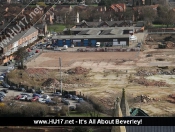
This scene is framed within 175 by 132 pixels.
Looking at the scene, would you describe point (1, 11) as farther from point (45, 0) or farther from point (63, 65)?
point (63, 65)

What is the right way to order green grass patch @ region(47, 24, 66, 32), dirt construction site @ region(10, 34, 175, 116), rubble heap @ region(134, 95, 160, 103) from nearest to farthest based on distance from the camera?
rubble heap @ region(134, 95, 160, 103) → dirt construction site @ region(10, 34, 175, 116) → green grass patch @ region(47, 24, 66, 32)

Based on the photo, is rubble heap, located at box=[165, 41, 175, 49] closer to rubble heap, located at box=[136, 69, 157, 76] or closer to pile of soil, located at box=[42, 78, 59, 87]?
rubble heap, located at box=[136, 69, 157, 76]

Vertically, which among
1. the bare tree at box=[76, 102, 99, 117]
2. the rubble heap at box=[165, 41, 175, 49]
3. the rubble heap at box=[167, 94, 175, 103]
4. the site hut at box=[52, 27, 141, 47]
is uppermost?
the site hut at box=[52, 27, 141, 47]

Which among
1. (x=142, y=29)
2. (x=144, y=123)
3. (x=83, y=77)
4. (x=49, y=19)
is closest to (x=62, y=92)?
(x=83, y=77)

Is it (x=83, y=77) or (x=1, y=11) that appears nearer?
(x=83, y=77)

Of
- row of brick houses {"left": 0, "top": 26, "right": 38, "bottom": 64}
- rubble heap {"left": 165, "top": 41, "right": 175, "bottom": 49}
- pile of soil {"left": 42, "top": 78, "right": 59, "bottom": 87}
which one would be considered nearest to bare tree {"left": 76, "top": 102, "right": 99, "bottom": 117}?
pile of soil {"left": 42, "top": 78, "right": 59, "bottom": 87}

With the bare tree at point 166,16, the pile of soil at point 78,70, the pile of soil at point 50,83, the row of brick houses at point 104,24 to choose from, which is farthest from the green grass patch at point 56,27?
the pile of soil at point 50,83

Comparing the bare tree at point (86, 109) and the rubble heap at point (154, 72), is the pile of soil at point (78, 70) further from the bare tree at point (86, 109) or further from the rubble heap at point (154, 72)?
the bare tree at point (86, 109)
